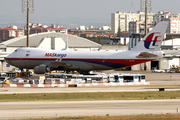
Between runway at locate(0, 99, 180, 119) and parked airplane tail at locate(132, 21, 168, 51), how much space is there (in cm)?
2886

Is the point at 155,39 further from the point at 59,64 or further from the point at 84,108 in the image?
the point at 84,108

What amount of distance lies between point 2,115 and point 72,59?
39.6 meters

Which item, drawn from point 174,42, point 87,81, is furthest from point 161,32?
point 174,42

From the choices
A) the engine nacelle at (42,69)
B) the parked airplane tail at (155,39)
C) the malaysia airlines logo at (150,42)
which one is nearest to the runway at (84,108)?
the parked airplane tail at (155,39)

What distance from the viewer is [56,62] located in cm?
6488

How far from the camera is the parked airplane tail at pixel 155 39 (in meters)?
62.9

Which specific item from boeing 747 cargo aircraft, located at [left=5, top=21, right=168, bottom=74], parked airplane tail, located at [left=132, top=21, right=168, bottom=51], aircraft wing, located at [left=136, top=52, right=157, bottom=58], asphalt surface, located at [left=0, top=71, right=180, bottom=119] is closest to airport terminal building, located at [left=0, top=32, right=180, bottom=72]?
boeing 747 cargo aircraft, located at [left=5, top=21, right=168, bottom=74]

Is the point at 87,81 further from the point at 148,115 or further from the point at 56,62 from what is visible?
the point at 148,115

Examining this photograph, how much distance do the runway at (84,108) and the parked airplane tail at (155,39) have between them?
94.7 ft

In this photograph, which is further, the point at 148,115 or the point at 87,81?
the point at 87,81

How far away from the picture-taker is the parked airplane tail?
62.9 metres

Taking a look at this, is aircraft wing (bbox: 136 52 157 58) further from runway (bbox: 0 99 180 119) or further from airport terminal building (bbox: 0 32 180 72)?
airport terminal building (bbox: 0 32 180 72)

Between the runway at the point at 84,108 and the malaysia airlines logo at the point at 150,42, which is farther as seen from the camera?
the malaysia airlines logo at the point at 150,42

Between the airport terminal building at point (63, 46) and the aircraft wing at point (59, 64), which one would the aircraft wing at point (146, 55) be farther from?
the airport terminal building at point (63, 46)
